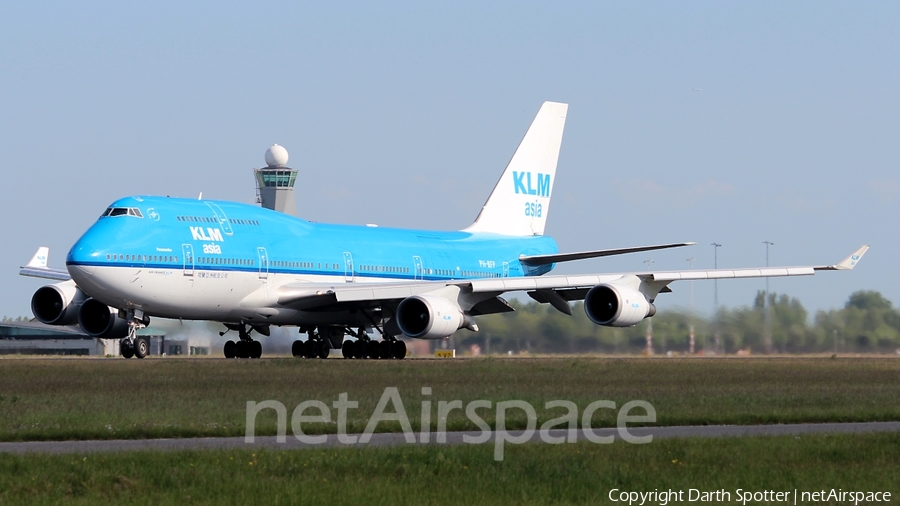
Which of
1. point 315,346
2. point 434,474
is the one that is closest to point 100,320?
point 315,346

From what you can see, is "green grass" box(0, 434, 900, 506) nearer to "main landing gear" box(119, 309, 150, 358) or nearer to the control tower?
"main landing gear" box(119, 309, 150, 358)

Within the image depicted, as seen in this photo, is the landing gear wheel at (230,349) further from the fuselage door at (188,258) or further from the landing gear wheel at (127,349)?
the fuselage door at (188,258)

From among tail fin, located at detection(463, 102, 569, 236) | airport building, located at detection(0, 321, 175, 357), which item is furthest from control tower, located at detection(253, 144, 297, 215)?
tail fin, located at detection(463, 102, 569, 236)

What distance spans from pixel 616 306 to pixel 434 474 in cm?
2322

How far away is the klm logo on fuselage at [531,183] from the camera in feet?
163

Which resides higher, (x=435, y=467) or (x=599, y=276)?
(x=599, y=276)

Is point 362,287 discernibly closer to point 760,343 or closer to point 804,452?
point 760,343

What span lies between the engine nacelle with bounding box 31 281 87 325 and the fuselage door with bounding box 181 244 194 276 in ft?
15.4

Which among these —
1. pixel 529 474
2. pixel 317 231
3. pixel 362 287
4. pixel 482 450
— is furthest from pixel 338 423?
pixel 317 231

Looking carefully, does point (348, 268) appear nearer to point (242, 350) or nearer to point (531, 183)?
point (242, 350)

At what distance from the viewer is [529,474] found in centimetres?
1300

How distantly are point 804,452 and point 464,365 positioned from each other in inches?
786

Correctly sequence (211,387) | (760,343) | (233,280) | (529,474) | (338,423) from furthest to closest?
1. (760,343)
2. (233,280)
3. (211,387)
4. (338,423)
5. (529,474)

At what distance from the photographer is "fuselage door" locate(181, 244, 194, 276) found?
112 feet
